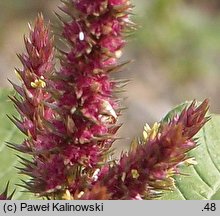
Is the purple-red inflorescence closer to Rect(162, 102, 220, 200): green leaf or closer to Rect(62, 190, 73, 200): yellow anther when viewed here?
Rect(62, 190, 73, 200): yellow anther

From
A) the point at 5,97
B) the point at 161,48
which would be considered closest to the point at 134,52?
the point at 161,48

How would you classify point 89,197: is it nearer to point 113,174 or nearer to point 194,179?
point 113,174

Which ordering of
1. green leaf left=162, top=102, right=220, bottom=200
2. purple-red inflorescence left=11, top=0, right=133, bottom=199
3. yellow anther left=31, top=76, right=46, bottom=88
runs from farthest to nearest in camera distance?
1. green leaf left=162, top=102, right=220, bottom=200
2. yellow anther left=31, top=76, right=46, bottom=88
3. purple-red inflorescence left=11, top=0, right=133, bottom=199

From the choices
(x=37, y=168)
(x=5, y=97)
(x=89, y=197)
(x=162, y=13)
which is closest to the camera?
(x=89, y=197)

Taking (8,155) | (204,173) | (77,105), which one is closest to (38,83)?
(77,105)

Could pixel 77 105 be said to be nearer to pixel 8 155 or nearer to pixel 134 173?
pixel 134 173

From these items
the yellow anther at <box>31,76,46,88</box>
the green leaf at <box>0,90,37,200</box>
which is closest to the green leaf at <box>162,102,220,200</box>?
the green leaf at <box>0,90,37,200</box>
